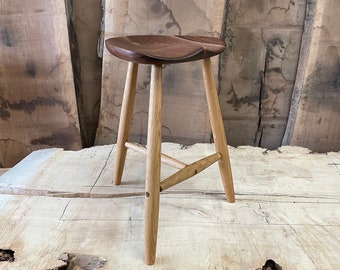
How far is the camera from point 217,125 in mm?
1096

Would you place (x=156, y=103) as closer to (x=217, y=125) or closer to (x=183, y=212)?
(x=217, y=125)

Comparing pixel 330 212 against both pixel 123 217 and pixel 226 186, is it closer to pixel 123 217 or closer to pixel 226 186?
pixel 226 186

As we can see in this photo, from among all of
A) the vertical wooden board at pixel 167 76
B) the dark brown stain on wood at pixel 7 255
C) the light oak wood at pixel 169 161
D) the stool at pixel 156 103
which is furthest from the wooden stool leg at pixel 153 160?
the vertical wooden board at pixel 167 76

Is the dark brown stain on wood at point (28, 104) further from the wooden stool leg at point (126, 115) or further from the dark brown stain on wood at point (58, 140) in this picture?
the wooden stool leg at point (126, 115)

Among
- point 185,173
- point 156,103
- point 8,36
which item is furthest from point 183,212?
point 8,36

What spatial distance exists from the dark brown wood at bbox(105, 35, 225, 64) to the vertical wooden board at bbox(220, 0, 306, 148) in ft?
1.22

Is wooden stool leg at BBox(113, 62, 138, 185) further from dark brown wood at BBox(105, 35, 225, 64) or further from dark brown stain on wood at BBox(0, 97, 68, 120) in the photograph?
dark brown stain on wood at BBox(0, 97, 68, 120)

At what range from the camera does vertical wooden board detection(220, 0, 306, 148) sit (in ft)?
4.58

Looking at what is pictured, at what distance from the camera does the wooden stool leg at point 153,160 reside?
0.89 meters

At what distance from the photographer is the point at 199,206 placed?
45.3 inches

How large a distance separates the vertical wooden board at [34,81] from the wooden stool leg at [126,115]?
0.36m

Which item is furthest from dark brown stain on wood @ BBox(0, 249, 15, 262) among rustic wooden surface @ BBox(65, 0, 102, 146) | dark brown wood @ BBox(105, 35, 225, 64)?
rustic wooden surface @ BBox(65, 0, 102, 146)

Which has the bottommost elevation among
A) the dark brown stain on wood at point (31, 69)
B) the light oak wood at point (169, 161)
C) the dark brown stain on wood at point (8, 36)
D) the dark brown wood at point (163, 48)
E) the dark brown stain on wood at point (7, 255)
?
the dark brown stain on wood at point (7, 255)

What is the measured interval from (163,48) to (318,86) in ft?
2.50
